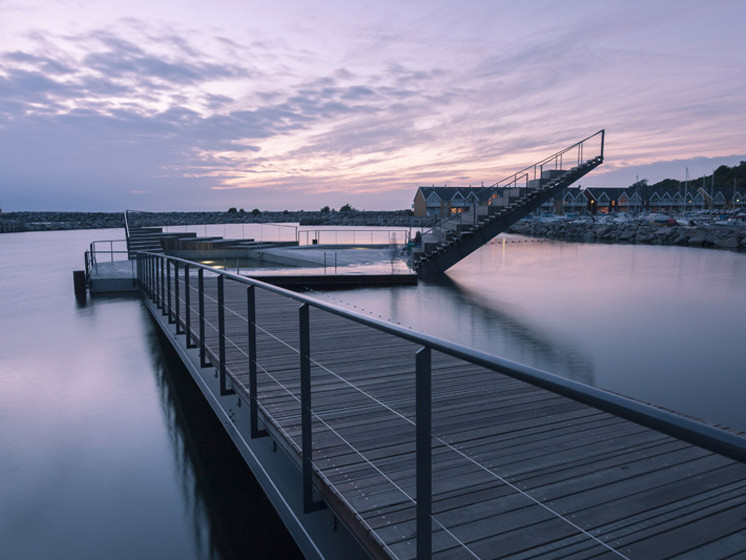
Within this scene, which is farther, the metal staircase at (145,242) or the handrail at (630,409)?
the metal staircase at (145,242)

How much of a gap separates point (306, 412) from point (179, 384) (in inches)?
206

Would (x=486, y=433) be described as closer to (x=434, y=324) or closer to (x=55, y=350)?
(x=434, y=324)

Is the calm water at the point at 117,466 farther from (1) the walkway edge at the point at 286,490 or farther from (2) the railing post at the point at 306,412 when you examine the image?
(2) the railing post at the point at 306,412

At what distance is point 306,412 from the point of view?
8.43ft

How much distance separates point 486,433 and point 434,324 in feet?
23.1

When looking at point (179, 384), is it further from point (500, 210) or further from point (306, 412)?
point (500, 210)

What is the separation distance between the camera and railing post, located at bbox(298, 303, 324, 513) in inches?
100

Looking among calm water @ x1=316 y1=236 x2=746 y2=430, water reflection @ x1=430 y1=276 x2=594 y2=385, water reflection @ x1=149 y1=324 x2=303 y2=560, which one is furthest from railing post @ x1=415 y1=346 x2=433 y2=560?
water reflection @ x1=430 y1=276 x2=594 y2=385

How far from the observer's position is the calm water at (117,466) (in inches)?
146

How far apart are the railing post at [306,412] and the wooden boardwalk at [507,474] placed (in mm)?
83

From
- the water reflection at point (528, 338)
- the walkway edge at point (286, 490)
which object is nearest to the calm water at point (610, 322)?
the water reflection at point (528, 338)

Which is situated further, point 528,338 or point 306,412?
point 528,338

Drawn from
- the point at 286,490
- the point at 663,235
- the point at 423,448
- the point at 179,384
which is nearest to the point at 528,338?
the point at 179,384

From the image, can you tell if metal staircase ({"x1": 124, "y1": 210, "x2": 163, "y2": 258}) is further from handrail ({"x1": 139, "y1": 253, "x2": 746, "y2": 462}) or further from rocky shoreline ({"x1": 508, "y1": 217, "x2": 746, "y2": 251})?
rocky shoreline ({"x1": 508, "y1": 217, "x2": 746, "y2": 251})
